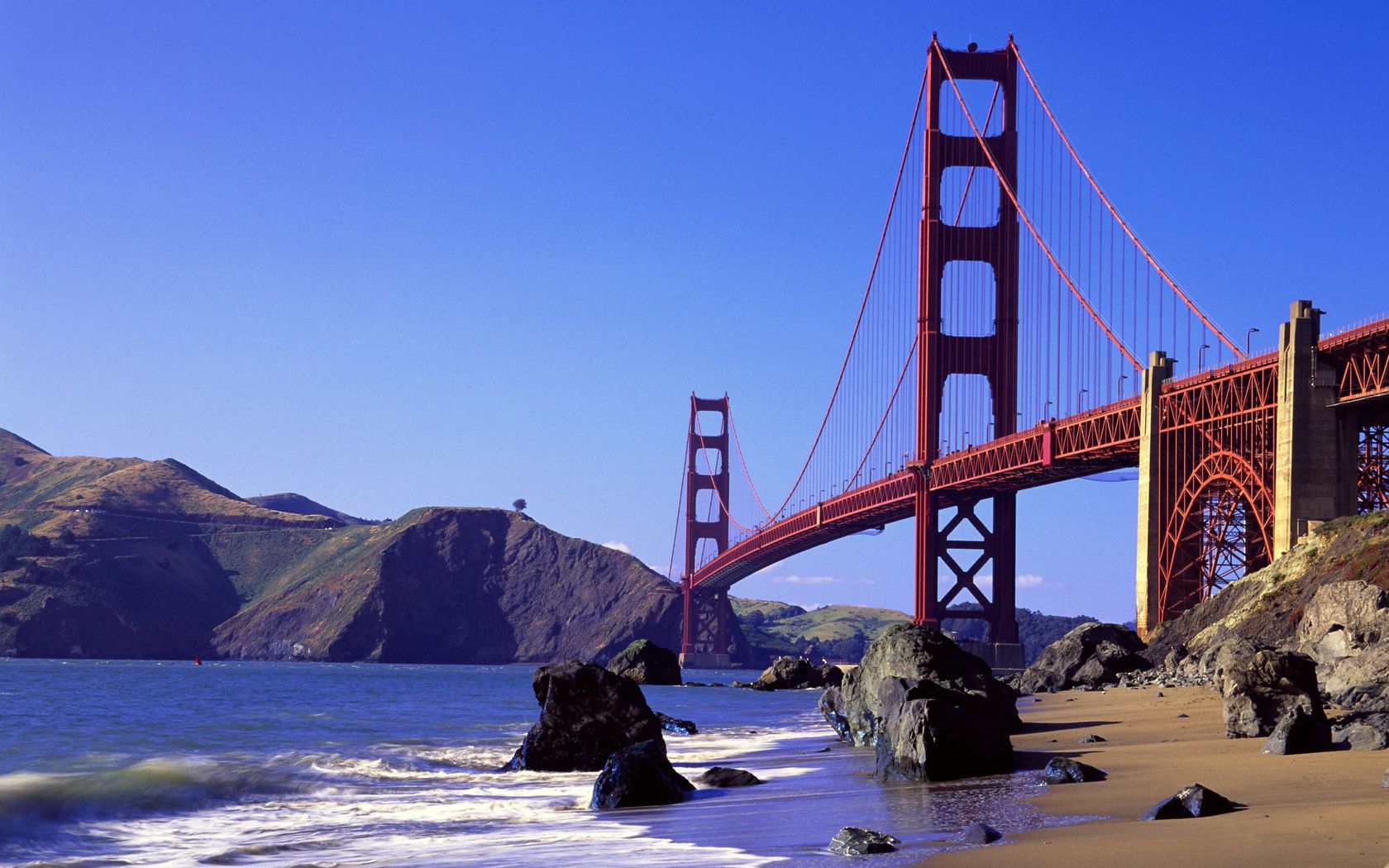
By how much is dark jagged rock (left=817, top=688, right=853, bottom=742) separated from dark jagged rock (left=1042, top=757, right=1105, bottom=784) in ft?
27.9

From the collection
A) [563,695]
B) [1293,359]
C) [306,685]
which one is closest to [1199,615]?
[1293,359]

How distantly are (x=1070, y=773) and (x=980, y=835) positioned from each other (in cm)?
364

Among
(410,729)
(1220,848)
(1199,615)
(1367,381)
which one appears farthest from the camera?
(1199,615)

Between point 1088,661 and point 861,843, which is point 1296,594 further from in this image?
point 861,843

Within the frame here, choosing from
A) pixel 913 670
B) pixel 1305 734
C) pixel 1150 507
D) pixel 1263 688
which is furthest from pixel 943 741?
pixel 1150 507

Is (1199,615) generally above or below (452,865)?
above

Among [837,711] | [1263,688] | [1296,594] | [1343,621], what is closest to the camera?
[1263,688]

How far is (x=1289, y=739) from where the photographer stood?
12133 mm

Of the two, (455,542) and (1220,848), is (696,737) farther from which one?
(455,542)

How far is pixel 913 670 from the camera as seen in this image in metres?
19.3

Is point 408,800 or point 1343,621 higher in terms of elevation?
point 1343,621

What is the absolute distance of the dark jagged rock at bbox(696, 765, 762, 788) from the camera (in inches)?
610

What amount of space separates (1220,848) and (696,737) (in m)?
18.6

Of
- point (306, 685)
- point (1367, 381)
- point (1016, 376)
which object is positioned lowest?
point (306, 685)
